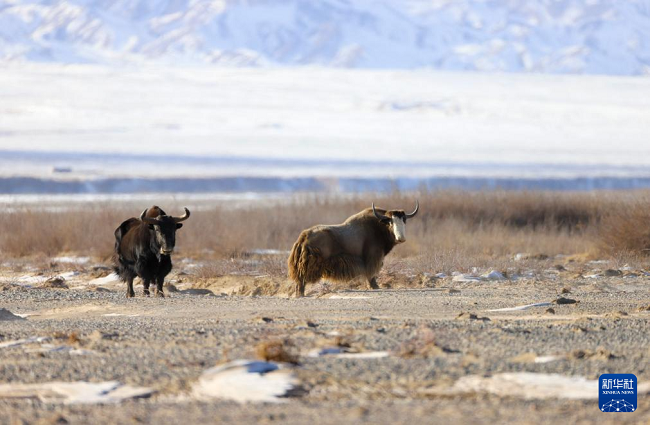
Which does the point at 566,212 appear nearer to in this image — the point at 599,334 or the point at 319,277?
the point at 319,277

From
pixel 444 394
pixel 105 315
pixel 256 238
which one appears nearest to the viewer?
pixel 444 394

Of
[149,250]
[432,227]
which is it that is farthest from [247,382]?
[432,227]

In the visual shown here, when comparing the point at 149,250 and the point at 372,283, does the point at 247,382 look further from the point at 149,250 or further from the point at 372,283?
the point at 149,250

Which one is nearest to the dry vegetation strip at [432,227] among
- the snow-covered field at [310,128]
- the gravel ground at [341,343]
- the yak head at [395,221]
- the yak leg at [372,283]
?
the yak head at [395,221]

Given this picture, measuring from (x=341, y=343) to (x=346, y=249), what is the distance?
22.4ft

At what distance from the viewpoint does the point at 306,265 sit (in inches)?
621

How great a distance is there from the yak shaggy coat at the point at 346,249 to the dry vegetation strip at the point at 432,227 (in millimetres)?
2248

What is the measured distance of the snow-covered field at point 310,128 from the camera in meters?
81.9

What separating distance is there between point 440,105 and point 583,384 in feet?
447

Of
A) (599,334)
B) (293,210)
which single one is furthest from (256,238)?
(599,334)

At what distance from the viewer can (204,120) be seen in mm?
131750

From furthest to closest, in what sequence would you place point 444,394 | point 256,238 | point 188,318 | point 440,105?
point 440,105 < point 256,238 < point 188,318 < point 444,394

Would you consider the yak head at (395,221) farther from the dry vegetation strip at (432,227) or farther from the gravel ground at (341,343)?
the dry vegetation strip at (432,227)

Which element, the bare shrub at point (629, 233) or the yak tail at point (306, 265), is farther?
the bare shrub at point (629, 233)
